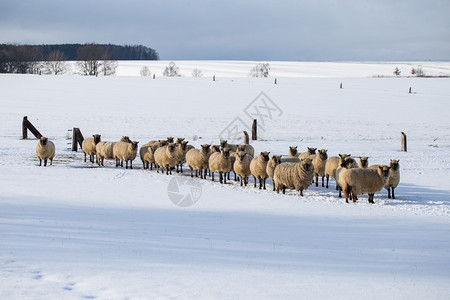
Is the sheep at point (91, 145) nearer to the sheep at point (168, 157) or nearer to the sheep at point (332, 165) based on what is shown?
the sheep at point (168, 157)

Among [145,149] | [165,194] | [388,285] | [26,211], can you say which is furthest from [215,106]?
[388,285]

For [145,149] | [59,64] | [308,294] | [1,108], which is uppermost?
[59,64]

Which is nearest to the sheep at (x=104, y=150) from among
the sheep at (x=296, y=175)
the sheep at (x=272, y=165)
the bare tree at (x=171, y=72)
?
the sheep at (x=272, y=165)

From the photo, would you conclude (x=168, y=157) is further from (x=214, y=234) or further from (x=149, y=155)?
(x=214, y=234)

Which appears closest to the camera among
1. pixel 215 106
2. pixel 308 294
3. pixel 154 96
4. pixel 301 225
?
pixel 308 294

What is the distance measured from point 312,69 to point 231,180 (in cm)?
8225

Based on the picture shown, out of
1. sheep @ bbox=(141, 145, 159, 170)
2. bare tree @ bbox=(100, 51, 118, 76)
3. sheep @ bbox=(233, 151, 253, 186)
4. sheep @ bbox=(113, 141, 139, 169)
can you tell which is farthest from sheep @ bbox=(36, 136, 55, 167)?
bare tree @ bbox=(100, 51, 118, 76)

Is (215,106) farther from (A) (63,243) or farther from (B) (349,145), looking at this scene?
(A) (63,243)

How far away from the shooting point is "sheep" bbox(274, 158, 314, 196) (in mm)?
14109

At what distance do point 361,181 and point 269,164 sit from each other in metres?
Answer: 3.04

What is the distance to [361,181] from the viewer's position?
13.3 m

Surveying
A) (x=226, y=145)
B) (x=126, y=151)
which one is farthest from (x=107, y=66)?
(x=226, y=145)

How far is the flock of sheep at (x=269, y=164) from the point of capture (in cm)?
1341

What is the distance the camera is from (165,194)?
44.1 ft
